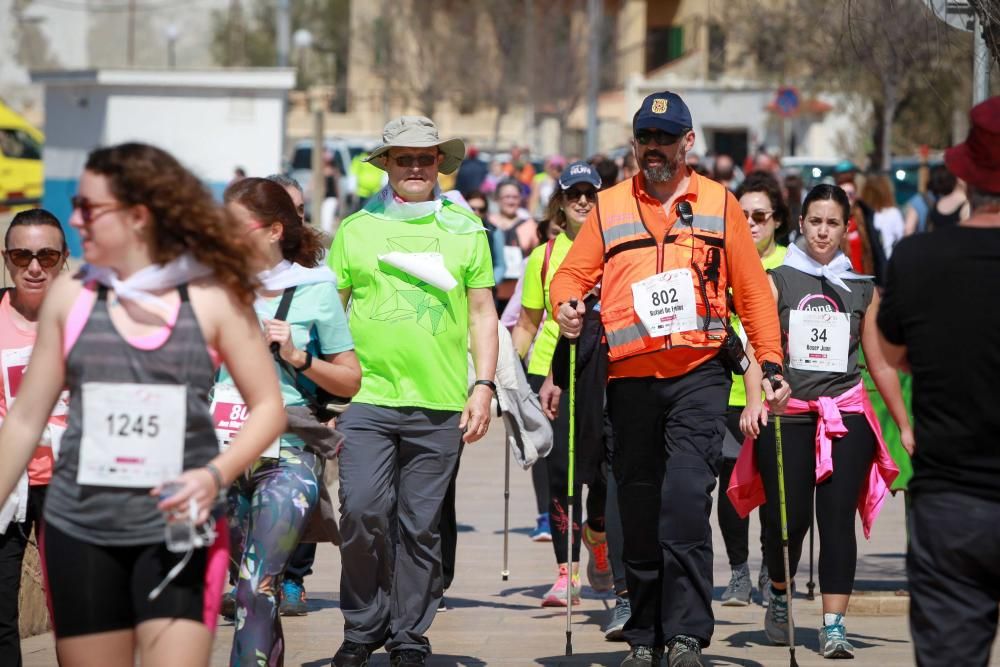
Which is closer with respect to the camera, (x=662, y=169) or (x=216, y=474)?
(x=216, y=474)

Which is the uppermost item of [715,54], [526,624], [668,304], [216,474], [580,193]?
[715,54]

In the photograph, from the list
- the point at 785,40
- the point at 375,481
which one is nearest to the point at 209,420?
the point at 375,481

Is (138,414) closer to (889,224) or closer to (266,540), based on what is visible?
(266,540)

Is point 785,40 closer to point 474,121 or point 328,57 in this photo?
point 474,121

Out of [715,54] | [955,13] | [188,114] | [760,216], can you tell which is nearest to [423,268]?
[760,216]

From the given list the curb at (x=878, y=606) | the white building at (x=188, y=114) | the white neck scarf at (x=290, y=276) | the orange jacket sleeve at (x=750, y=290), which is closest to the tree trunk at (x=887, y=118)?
the white building at (x=188, y=114)

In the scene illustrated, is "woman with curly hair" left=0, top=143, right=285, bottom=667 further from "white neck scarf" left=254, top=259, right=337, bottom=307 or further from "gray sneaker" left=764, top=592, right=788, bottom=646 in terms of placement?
"gray sneaker" left=764, top=592, right=788, bottom=646

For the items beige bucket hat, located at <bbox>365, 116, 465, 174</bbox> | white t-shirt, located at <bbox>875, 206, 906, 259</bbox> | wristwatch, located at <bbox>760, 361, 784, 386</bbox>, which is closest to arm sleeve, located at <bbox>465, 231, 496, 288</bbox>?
beige bucket hat, located at <bbox>365, 116, 465, 174</bbox>

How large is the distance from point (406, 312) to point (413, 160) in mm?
679

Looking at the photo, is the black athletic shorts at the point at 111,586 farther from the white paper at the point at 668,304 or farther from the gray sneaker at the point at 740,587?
the gray sneaker at the point at 740,587

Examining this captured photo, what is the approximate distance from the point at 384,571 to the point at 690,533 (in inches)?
49.0

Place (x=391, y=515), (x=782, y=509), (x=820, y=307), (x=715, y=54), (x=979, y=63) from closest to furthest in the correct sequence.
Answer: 1. (x=391, y=515)
2. (x=782, y=509)
3. (x=820, y=307)
4. (x=979, y=63)
5. (x=715, y=54)

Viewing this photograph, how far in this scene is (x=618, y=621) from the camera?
798cm

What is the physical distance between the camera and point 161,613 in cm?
432
